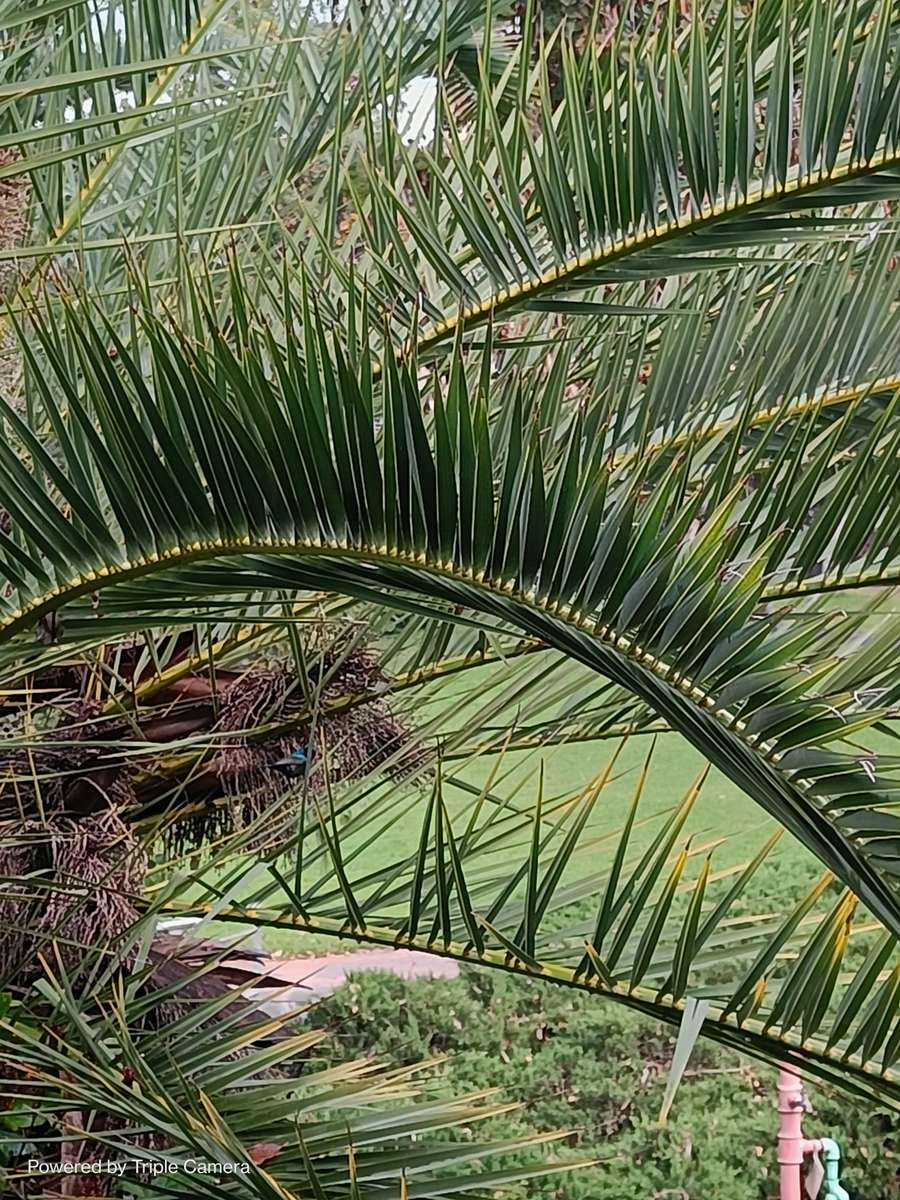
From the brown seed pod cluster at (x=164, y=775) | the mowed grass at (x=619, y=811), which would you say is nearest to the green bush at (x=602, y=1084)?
the mowed grass at (x=619, y=811)

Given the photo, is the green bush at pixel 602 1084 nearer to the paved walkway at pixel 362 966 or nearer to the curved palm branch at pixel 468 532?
the paved walkway at pixel 362 966

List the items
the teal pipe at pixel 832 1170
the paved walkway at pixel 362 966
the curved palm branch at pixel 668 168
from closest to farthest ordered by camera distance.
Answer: the curved palm branch at pixel 668 168
the teal pipe at pixel 832 1170
the paved walkway at pixel 362 966

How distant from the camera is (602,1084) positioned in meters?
2.64

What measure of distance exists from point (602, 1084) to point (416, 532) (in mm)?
2182

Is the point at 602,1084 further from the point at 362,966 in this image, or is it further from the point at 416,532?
the point at 416,532

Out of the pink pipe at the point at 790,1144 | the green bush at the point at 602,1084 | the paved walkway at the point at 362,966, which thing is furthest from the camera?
the paved walkway at the point at 362,966

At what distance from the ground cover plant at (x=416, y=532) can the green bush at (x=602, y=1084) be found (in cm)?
113

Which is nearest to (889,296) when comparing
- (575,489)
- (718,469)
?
(718,469)

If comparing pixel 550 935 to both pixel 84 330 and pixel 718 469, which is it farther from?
pixel 84 330

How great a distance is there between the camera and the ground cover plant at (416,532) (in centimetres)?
71

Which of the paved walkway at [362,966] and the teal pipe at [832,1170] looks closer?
the teal pipe at [832,1170]

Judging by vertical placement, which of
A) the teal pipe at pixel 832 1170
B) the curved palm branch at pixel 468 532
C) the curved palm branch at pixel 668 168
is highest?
the curved palm branch at pixel 668 168

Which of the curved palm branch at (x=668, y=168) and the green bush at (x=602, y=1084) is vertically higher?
the curved palm branch at (x=668, y=168)

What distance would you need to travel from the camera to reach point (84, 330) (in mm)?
761
